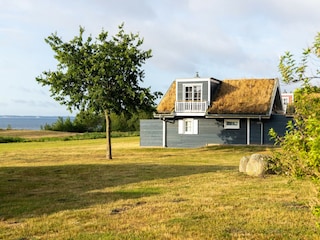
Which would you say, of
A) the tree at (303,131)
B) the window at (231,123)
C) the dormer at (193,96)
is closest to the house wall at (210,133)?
the window at (231,123)

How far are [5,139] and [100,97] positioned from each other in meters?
27.7

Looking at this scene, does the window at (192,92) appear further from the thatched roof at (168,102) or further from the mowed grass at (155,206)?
the mowed grass at (155,206)

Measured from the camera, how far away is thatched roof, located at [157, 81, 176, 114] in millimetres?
34656

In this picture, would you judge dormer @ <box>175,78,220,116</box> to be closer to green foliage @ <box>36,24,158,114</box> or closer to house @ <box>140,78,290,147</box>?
house @ <box>140,78,290,147</box>

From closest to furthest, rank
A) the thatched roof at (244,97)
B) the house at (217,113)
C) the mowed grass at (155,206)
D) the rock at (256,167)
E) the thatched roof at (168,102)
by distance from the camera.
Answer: the mowed grass at (155,206) < the rock at (256,167) < the thatched roof at (244,97) < the house at (217,113) < the thatched roof at (168,102)

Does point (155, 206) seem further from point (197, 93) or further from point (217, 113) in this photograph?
point (197, 93)

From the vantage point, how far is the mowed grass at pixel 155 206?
782cm

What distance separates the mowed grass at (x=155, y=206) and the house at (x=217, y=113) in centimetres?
1631

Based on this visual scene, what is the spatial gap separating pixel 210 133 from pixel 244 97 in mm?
3752

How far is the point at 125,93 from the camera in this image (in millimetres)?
24547

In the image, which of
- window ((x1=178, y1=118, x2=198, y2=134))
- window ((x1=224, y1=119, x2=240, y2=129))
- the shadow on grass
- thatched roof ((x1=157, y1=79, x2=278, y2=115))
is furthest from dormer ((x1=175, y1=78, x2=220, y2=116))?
the shadow on grass

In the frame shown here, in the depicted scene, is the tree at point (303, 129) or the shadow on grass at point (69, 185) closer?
the tree at point (303, 129)

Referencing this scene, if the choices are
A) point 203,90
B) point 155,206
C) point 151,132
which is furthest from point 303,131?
point 151,132

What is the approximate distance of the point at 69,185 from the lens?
14359 millimetres
